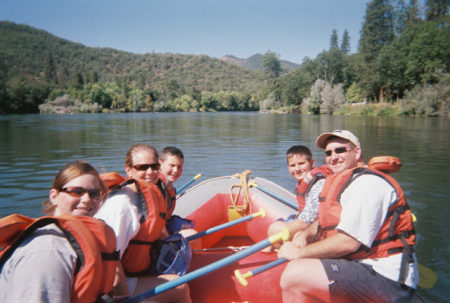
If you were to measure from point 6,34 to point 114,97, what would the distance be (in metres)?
111

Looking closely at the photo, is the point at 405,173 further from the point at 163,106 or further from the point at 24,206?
the point at 163,106

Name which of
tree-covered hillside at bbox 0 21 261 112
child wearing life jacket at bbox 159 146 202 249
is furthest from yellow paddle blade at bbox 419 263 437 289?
tree-covered hillside at bbox 0 21 261 112

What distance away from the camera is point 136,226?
1.80 m

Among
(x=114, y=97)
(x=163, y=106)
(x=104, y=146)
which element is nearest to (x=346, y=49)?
(x=163, y=106)

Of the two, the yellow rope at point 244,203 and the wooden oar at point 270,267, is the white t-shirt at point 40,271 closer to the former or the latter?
the wooden oar at point 270,267

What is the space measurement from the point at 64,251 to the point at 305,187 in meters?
2.08

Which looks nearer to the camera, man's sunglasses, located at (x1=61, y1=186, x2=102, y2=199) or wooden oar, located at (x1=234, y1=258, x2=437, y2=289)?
man's sunglasses, located at (x1=61, y1=186, x2=102, y2=199)

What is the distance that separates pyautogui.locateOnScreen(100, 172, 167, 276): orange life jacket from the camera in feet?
6.42

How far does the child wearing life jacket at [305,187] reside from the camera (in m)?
2.47

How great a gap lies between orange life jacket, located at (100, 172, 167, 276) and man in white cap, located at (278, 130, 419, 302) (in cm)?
87

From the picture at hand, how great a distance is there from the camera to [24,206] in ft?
19.7

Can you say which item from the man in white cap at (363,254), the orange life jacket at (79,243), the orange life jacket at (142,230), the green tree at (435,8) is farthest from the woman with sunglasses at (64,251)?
the green tree at (435,8)

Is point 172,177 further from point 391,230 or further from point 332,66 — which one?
point 332,66

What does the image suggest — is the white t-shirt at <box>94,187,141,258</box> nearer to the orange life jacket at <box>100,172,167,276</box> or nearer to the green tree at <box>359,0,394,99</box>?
the orange life jacket at <box>100,172,167,276</box>
